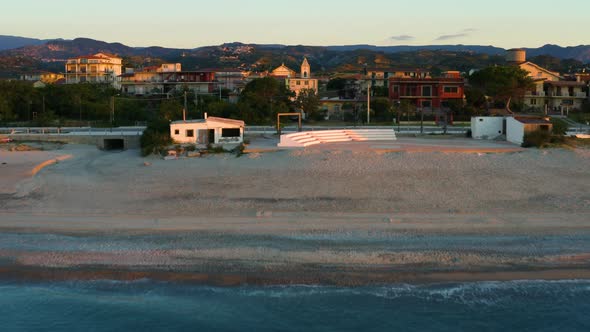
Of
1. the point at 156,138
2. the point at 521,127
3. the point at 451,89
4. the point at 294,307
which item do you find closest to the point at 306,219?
the point at 294,307

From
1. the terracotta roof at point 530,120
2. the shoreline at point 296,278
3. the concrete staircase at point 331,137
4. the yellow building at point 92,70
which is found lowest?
the shoreline at point 296,278

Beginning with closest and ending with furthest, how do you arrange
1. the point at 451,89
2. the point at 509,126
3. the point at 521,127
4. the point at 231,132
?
the point at 521,127, the point at 231,132, the point at 509,126, the point at 451,89

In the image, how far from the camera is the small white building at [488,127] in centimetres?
3612

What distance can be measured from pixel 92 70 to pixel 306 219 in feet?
260

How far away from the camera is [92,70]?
8950cm

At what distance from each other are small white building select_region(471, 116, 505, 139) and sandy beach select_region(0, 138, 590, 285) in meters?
8.48

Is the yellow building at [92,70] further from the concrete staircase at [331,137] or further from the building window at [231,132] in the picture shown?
the concrete staircase at [331,137]

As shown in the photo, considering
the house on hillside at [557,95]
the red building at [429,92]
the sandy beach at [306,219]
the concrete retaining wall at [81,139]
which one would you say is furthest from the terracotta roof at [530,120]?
the house on hillside at [557,95]

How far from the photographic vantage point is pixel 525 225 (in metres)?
16.9

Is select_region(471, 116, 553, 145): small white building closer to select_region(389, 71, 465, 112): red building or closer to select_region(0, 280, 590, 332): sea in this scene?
select_region(389, 71, 465, 112): red building

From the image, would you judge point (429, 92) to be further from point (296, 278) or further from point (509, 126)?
point (296, 278)

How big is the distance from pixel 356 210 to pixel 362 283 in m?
5.38

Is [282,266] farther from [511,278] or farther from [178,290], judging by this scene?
[511,278]

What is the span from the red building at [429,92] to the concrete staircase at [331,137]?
19.2 metres
